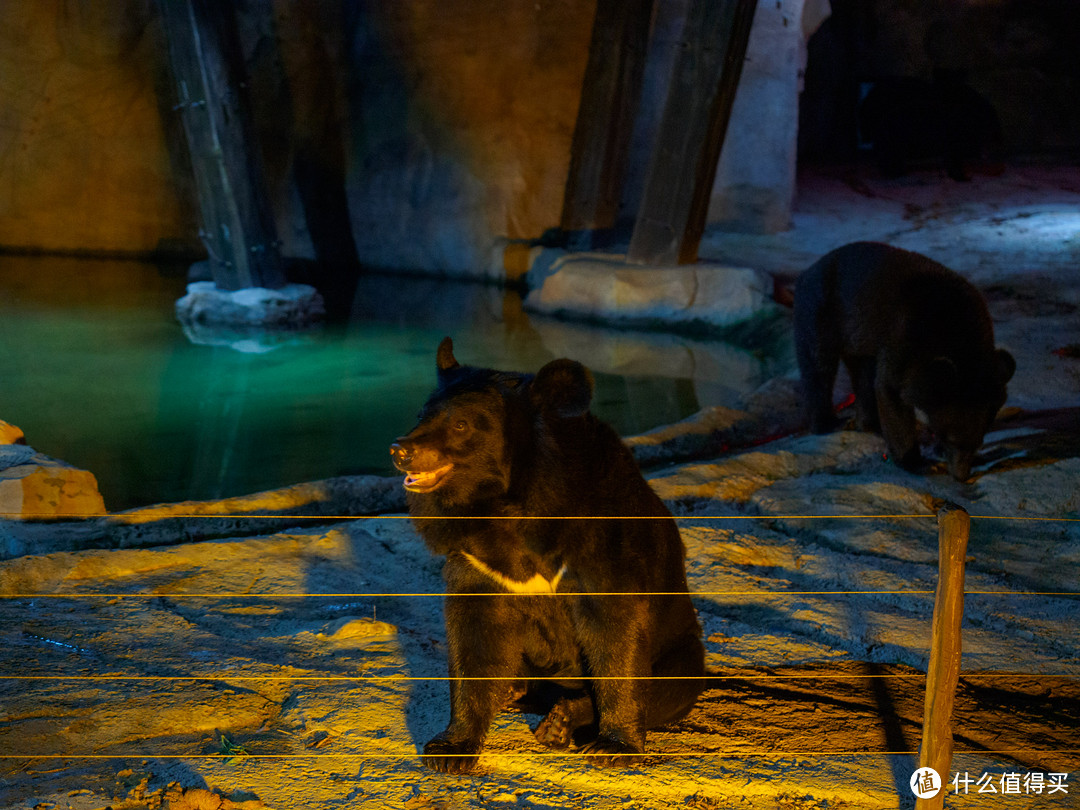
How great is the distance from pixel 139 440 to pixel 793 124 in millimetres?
10991

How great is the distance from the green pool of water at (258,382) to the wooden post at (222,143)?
1088 millimetres

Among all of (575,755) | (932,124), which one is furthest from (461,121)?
(575,755)

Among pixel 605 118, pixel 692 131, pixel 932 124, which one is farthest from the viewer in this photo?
pixel 932 124

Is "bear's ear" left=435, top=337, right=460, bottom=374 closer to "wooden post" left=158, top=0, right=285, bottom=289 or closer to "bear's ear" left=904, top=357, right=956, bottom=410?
"bear's ear" left=904, top=357, right=956, bottom=410

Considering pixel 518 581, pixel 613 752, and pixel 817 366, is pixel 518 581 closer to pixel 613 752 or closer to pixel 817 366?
pixel 613 752

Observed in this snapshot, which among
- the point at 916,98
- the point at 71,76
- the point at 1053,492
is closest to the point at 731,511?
the point at 1053,492

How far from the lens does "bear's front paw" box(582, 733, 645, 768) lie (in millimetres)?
2559

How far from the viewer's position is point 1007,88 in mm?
21031

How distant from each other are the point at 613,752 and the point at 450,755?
17.3 inches

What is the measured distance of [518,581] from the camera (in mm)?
2506

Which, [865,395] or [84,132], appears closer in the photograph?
[865,395]

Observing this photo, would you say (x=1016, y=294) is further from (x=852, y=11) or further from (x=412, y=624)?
(x=852, y=11)

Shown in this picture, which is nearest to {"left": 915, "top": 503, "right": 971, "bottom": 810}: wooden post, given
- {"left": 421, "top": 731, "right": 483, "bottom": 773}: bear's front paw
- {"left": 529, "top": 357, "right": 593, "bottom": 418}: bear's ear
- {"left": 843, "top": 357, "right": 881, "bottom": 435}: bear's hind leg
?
{"left": 529, "top": 357, "right": 593, "bottom": 418}: bear's ear

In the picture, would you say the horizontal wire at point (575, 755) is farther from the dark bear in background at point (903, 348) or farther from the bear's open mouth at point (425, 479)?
the dark bear in background at point (903, 348)
